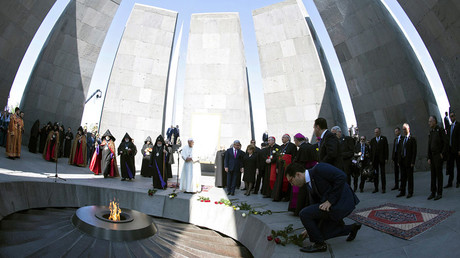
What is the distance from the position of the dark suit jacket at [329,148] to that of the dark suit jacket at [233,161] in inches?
161

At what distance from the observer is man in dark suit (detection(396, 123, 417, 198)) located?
6160 mm

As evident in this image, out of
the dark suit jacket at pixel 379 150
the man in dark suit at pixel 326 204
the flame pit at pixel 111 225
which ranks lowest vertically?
the flame pit at pixel 111 225

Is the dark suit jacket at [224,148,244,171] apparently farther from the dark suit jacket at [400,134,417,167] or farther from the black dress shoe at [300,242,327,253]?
the black dress shoe at [300,242,327,253]

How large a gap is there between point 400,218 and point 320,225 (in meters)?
1.60

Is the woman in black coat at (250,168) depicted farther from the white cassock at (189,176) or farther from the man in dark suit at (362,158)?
the man in dark suit at (362,158)

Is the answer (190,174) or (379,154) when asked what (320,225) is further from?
(190,174)


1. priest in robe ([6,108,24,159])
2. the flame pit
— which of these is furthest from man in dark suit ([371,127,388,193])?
priest in robe ([6,108,24,159])

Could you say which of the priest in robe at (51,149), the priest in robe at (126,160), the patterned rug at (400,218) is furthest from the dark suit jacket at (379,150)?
the priest in robe at (51,149)

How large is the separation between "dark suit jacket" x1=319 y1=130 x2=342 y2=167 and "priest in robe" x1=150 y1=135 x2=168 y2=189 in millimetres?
5222

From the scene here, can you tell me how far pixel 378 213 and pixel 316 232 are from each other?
1904mm

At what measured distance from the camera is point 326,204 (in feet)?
11.2

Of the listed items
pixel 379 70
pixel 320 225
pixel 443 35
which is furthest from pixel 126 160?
pixel 443 35

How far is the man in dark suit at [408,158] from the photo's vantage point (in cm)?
616

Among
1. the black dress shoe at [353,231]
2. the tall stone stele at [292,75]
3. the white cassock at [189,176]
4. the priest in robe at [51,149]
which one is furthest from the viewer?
the tall stone stele at [292,75]
